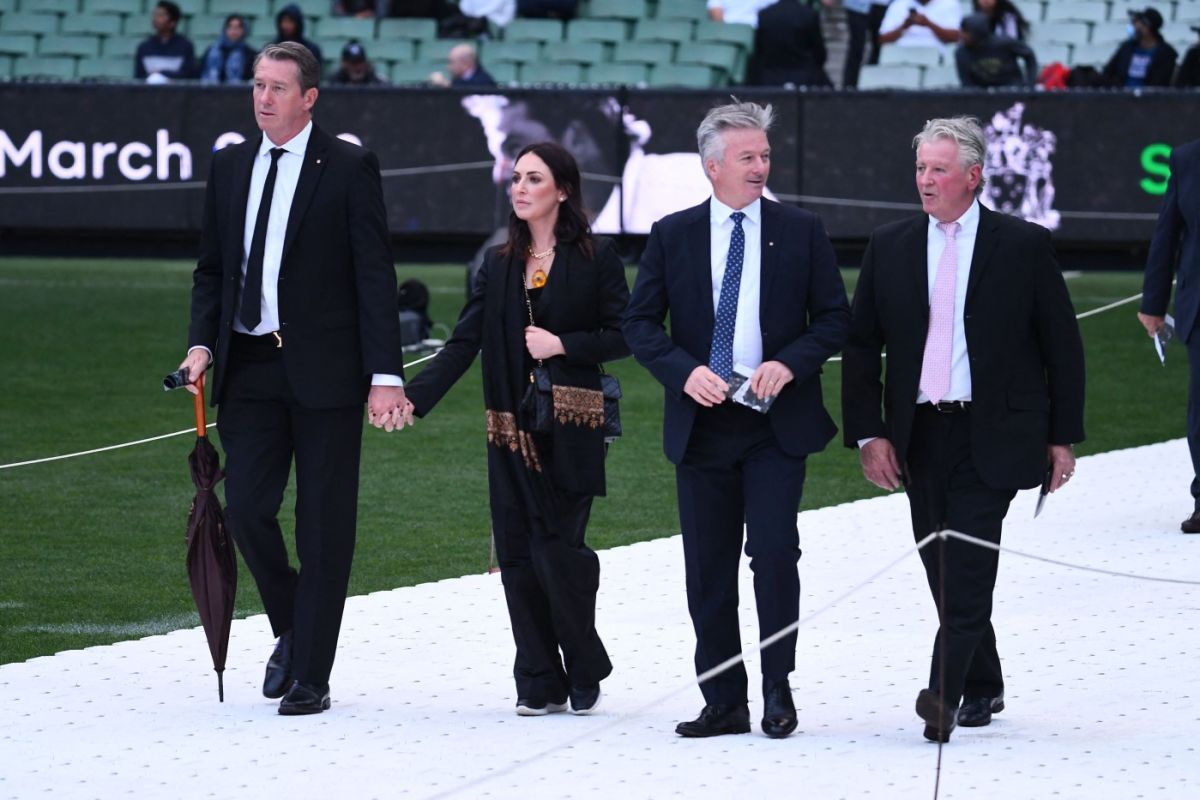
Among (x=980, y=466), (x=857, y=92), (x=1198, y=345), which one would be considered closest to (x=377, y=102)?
(x=857, y=92)

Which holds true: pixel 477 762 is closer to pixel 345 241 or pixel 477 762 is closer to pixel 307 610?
pixel 307 610

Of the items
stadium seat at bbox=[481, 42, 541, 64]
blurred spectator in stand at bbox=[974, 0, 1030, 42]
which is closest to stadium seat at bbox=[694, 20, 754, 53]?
stadium seat at bbox=[481, 42, 541, 64]

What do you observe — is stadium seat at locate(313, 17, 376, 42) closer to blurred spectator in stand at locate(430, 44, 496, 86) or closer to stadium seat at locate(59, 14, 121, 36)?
stadium seat at locate(59, 14, 121, 36)

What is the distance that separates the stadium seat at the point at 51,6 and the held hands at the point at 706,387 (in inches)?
808

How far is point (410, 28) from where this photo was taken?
77.9 ft

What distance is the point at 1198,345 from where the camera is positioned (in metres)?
8.93

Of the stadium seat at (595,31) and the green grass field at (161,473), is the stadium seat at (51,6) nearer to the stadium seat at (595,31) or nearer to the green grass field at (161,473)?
the stadium seat at (595,31)

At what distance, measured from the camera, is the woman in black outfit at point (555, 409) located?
6.19 m

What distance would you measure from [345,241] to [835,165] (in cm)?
1412

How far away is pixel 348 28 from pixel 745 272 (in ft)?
61.0

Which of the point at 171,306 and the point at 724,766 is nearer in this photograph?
the point at 724,766

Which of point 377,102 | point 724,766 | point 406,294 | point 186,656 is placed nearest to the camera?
point 724,766

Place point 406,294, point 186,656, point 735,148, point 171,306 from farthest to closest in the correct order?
point 171,306, point 406,294, point 186,656, point 735,148

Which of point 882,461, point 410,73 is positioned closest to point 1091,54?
point 410,73
